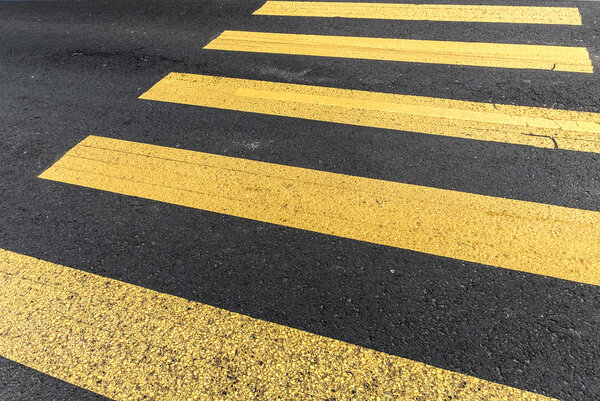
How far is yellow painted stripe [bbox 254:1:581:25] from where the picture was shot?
17.1 feet

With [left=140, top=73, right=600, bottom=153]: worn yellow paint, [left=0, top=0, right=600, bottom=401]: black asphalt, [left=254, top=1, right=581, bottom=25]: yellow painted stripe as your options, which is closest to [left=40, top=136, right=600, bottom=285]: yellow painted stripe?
[left=0, top=0, right=600, bottom=401]: black asphalt

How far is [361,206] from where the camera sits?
125 inches

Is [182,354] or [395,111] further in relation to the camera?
[395,111]

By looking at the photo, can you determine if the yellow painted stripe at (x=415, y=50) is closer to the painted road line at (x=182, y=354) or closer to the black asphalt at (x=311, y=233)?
the black asphalt at (x=311, y=233)

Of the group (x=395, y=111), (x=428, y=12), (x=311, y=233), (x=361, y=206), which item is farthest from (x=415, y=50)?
(x=311, y=233)

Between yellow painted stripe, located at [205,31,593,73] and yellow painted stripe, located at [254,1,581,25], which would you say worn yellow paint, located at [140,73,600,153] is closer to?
yellow painted stripe, located at [205,31,593,73]

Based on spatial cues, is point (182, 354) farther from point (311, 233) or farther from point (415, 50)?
point (415, 50)

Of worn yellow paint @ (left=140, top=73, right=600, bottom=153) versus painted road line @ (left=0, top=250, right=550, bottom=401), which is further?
worn yellow paint @ (left=140, top=73, right=600, bottom=153)

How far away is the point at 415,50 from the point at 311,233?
2873 mm

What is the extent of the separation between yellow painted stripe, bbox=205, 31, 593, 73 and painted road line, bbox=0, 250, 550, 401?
3.39 metres

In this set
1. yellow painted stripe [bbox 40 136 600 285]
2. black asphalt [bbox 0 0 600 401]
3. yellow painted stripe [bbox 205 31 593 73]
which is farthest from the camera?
yellow painted stripe [bbox 205 31 593 73]

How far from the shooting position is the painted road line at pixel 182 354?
220 centimetres

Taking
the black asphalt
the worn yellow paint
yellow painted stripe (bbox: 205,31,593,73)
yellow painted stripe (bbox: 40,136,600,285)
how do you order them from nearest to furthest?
1. the black asphalt
2. yellow painted stripe (bbox: 40,136,600,285)
3. the worn yellow paint
4. yellow painted stripe (bbox: 205,31,593,73)

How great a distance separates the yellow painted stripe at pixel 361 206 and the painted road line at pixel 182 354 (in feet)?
2.61
